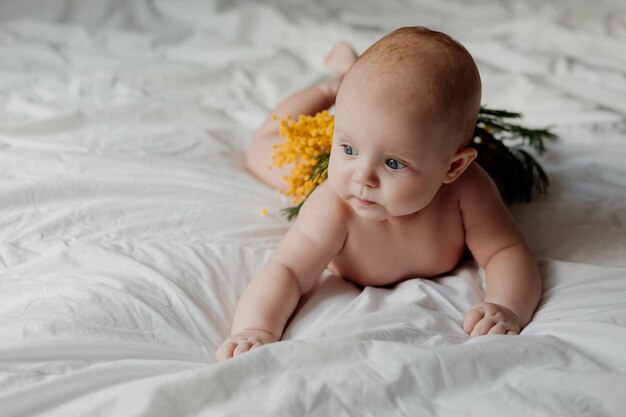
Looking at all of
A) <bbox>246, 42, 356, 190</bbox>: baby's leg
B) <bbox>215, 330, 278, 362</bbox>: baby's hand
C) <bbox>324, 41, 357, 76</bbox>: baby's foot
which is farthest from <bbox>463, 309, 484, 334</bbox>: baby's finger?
<bbox>324, 41, 357, 76</bbox>: baby's foot

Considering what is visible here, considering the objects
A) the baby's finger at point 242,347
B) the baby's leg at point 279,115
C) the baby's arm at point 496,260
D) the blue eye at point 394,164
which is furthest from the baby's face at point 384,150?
the baby's leg at point 279,115

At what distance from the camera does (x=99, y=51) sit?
218cm

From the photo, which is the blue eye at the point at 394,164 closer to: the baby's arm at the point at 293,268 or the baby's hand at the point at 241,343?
the baby's arm at the point at 293,268

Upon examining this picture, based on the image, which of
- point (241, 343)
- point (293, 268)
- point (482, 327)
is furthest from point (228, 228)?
point (482, 327)

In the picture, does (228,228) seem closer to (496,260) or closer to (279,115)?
(279,115)

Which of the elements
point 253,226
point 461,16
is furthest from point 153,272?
point 461,16

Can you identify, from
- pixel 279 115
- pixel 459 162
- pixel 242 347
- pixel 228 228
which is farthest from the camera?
pixel 279 115

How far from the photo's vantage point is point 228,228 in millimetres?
1349

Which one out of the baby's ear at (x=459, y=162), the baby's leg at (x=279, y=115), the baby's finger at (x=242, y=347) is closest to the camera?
the baby's finger at (x=242, y=347)

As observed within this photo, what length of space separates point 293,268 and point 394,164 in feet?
0.70

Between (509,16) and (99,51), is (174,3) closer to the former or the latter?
(99,51)

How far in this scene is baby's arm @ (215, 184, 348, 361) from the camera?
1083mm

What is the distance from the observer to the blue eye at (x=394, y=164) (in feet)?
3.49

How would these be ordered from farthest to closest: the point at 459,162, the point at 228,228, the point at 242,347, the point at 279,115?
1. the point at 279,115
2. the point at 228,228
3. the point at 459,162
4. the point at 242,347
